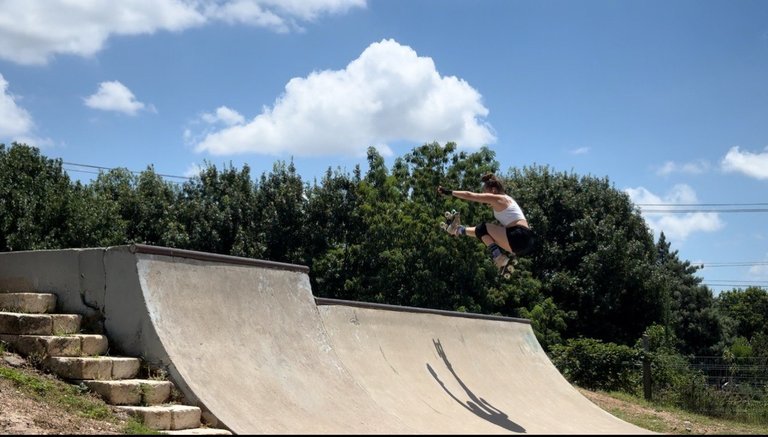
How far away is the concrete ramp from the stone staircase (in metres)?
0.15

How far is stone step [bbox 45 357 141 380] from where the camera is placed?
18.9 feet

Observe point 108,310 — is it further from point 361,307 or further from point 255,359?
point 361,307

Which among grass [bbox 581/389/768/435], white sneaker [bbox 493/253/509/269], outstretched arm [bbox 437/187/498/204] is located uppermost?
outstretched arm [bbox 437/187/498/204]

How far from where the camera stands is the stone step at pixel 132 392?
18.2 ft

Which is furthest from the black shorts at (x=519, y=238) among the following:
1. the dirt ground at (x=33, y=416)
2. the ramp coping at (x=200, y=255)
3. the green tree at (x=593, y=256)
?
the green tree at (x=593, y=256)

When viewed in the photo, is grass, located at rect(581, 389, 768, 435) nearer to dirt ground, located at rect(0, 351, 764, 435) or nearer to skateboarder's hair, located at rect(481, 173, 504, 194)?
skateboarder's hair, located at rect(481, 173, 504, 194)

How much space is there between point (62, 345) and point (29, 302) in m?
0.82

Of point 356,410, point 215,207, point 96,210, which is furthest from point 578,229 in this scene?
point 356,410

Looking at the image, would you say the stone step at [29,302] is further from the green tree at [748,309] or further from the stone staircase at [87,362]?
the green tree at [748,309]

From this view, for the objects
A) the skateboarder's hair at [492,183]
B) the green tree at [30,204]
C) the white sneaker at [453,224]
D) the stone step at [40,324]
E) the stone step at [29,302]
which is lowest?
the stone step at [40,324]

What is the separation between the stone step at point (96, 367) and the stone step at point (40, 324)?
0.39 m

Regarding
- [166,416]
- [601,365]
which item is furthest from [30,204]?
[166,416]

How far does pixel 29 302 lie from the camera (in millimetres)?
6496

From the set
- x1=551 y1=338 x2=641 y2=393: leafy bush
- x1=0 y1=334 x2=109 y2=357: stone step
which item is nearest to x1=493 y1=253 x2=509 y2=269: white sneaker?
x1=0 y1=334 x2=109 y2=357: stone step
